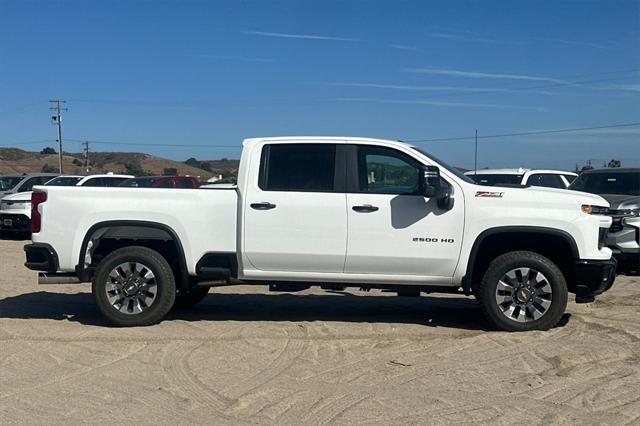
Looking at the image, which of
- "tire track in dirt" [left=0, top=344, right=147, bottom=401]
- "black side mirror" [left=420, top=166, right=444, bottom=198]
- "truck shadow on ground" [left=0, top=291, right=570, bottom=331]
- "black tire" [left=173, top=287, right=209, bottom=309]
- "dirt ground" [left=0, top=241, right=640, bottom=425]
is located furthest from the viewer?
"black tire" [left=173, top=287, right=209, bottom=309]

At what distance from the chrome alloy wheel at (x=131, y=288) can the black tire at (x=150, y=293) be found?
0.02 metres

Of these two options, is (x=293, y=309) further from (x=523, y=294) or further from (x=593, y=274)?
(x=593, y=274)

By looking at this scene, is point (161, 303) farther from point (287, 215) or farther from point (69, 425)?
point (69, 425)

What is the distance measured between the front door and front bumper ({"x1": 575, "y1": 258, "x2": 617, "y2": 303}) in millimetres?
1282

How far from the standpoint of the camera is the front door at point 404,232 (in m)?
6.95

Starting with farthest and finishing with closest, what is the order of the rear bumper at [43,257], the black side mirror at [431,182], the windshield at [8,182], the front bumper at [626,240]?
the windshield at [8,182], the front bumper at [626,240], the rear bumper at [43,257], the black side mirror at [431,182]

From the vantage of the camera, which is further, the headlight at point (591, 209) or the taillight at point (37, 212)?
the taillight at point (37, 212)

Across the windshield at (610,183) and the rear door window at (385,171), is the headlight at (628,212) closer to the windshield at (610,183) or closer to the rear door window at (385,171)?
the windshield at (610,183)

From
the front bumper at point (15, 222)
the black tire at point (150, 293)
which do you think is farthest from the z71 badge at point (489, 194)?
the front bumper at point (15, 222)

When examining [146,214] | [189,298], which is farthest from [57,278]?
[189,298]

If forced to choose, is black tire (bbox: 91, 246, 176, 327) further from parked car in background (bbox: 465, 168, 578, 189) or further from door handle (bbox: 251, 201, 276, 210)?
parked car in background (bbox: 465, 168, 578, 189)

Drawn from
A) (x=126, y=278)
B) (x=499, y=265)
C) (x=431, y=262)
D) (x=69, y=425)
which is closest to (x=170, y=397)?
(x=69, y=425)

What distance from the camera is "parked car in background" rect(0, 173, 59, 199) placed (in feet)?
63.9

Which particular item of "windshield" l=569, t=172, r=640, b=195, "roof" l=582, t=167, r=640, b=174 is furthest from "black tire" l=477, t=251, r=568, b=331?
"roof" l=582, t=167, r=640, b=174
